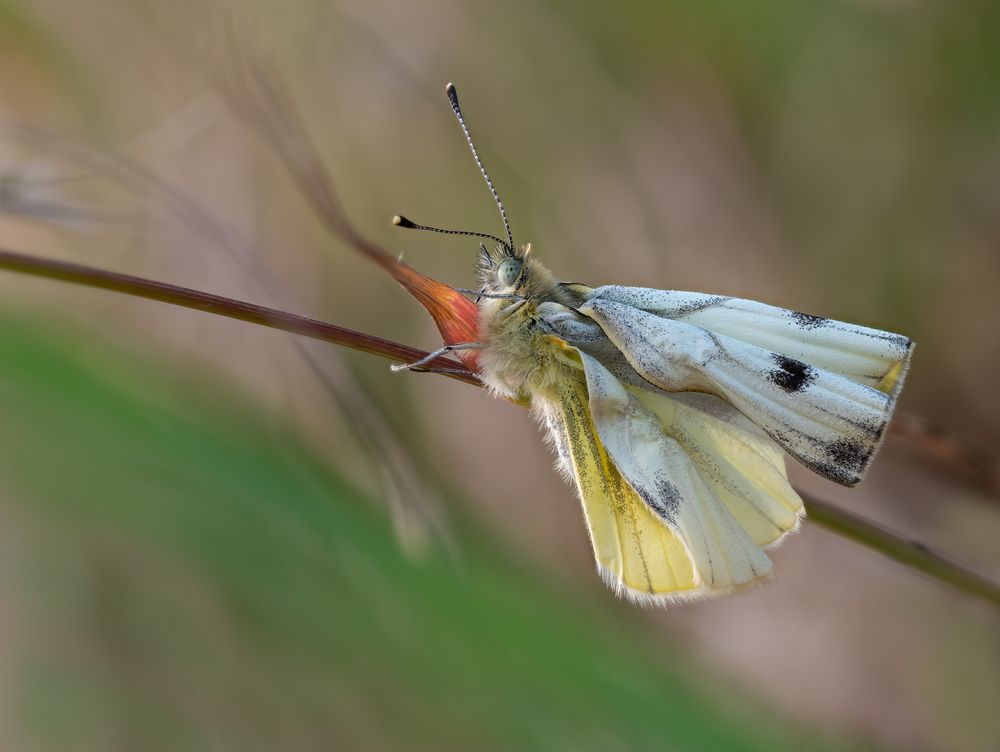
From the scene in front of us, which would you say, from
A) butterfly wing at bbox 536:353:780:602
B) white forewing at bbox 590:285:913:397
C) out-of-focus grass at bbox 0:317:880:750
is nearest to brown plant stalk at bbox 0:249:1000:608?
butterfly wing at bbox 536:353:780:602

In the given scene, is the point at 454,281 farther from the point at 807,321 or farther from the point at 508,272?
the point at 807,321

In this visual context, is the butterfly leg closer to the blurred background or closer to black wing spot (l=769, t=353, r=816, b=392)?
the blurred background

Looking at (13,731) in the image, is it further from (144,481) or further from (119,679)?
(144,481)

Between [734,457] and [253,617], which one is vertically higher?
[734,457]

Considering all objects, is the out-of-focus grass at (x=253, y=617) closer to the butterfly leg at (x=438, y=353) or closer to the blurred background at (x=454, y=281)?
the blurred background at (x=454, y=281)

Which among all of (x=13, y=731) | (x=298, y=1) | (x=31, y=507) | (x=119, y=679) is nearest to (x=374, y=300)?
(x=298, y=1)

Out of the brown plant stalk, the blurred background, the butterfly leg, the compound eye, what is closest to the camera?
the brown plant stalk

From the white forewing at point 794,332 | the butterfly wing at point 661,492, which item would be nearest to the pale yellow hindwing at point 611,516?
the butterfly wing at point 661,492

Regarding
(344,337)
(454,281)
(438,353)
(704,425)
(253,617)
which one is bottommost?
(253,617)

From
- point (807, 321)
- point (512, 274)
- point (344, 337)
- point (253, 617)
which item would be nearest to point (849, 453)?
point (807, 321)
